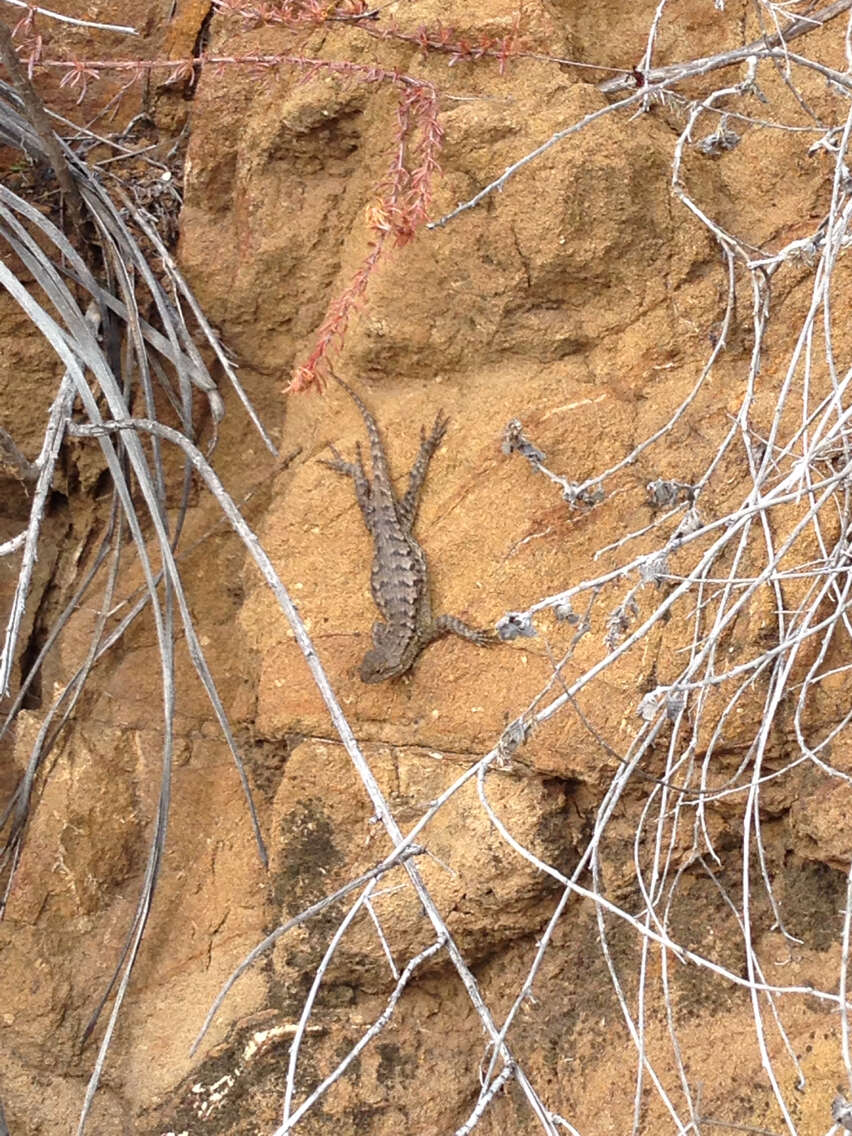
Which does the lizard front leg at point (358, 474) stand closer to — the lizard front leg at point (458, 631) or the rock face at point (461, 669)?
the rock face at point (461, 669)

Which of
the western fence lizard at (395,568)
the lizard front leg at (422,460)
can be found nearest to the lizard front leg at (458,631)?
the western fence lizard at (395,568)

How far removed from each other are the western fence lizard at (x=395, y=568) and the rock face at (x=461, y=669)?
54 millimetres

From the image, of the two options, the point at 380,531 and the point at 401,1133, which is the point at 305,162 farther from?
the point at 401,1133

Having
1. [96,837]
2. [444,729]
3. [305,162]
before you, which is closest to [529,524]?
[444,729]

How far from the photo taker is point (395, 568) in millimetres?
3697

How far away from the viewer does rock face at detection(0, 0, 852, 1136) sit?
3.29 m

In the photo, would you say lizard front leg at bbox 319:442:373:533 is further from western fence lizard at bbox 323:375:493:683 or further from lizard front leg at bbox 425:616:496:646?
lizard front leg at bbox 425:616:496:646

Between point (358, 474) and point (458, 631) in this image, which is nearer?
point (458, 631)

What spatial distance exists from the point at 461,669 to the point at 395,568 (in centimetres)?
38

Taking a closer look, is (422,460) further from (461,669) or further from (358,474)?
(461,669)

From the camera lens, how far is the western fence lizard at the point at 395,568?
3.58m

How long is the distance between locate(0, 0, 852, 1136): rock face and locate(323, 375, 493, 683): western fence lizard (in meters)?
0.05

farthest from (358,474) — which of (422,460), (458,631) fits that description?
(458,631)

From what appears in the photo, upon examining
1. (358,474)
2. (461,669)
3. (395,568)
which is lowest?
(461,669)
